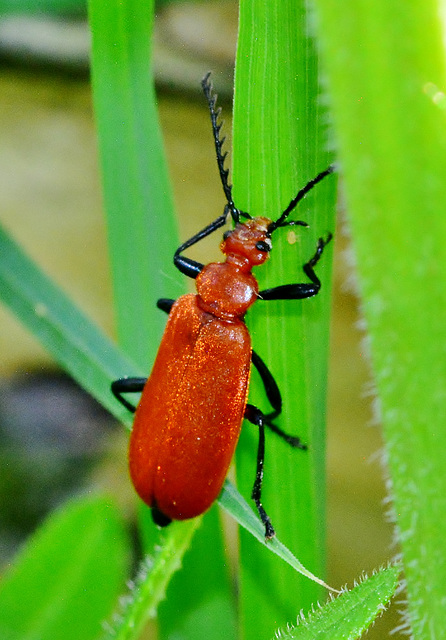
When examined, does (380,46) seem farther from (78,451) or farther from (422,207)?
(78,451)

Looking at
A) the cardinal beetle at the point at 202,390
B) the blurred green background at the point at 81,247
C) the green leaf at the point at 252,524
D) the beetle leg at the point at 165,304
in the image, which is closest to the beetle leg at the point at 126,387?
the cardinal beetle at the point at 202,390

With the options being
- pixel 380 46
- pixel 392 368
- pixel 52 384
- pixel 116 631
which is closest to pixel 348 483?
pixel 52 384

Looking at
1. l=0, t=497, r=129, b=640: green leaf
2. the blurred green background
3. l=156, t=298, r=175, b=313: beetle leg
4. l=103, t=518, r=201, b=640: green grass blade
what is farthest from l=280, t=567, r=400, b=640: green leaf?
the blurred green background

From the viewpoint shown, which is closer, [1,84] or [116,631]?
[116,631]

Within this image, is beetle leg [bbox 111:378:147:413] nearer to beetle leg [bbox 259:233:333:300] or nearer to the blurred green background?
beetle leg [bbox 259:233:333:300]

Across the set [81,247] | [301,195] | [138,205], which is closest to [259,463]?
[301,195]

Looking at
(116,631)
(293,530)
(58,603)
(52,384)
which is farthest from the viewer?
(52,384)

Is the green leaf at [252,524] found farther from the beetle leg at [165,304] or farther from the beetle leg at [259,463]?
the beetle leg at [165,304]
